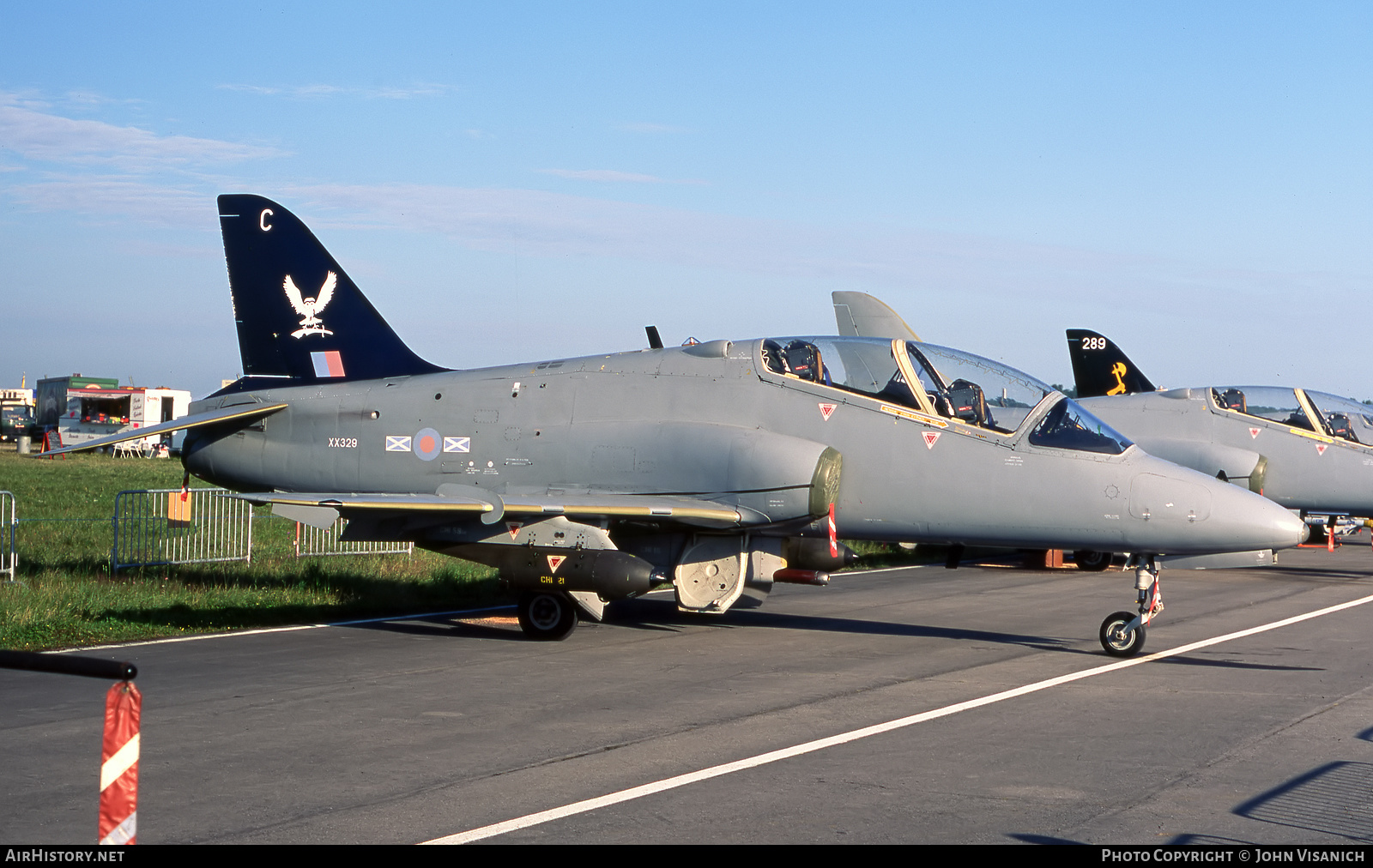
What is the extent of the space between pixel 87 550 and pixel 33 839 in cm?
1685

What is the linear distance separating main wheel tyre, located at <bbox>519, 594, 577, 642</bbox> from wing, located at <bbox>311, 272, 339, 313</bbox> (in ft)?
17.3

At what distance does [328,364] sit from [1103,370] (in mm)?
18714

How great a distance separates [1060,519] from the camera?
12039 mm

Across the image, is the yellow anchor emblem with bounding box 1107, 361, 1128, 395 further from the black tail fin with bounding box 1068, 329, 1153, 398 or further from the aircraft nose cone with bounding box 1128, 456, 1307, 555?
the aircraft nose cone with bounding box 1128, 456, 1307, 555

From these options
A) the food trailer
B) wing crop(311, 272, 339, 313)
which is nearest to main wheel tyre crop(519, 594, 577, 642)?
wing crop(311, 272, 339, 313)

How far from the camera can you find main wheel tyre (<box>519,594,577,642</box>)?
42.9ft

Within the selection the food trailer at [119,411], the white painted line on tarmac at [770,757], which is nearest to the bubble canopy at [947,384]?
the white painted line on tarmac at [770,757]

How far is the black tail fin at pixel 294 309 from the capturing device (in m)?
15.9

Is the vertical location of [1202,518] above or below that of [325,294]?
below

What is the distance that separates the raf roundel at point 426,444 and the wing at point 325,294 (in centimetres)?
261

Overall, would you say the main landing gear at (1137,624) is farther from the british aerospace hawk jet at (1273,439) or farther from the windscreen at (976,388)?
the british aerospace hawk jet at (1273,439)

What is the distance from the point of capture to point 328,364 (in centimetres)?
1581

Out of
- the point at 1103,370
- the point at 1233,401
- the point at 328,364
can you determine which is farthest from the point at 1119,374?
the point at 328,364

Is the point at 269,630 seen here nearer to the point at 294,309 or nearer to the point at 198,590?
the point at 198,590
